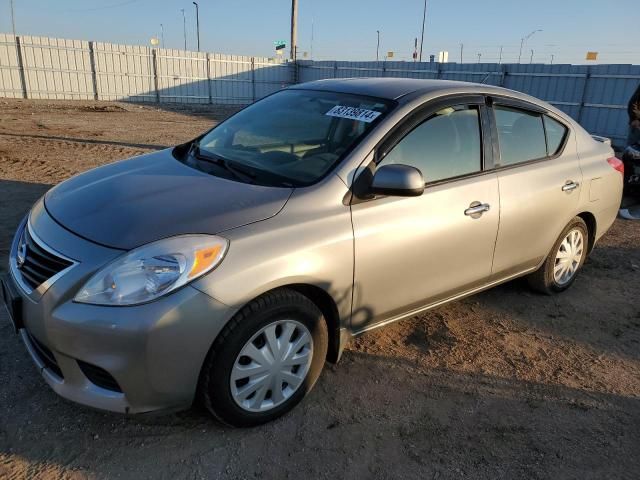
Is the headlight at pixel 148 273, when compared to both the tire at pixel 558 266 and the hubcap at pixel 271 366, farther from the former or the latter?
the tire at pixel 558 266

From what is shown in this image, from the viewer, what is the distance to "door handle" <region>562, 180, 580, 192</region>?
4.00 metres

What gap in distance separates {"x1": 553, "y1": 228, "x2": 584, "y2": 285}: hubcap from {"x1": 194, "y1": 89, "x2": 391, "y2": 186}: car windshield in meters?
2.19

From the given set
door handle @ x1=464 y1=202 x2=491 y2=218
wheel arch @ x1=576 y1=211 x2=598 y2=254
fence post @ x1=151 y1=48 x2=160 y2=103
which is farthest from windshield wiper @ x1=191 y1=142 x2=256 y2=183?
fence post @ x1=151 y1=48 x2=160 y2=103

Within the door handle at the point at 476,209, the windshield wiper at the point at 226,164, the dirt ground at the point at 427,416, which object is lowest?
the dirt ground at the point at 427,416

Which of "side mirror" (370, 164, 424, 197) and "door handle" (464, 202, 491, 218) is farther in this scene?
"door handle" (464, 202, 491, 218)

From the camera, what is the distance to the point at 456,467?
2486 millimetres

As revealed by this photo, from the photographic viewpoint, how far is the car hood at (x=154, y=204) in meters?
2.42

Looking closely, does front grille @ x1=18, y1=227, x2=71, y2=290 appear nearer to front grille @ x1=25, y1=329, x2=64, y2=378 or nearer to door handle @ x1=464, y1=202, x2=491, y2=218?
front grille @ x1=25, y1=329, x2=64, y2=378

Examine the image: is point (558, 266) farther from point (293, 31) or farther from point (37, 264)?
point (293, 31)

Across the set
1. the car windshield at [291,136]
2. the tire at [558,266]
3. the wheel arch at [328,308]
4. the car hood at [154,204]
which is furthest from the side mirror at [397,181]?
the tire at [558,266]

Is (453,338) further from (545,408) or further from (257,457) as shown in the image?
(257,457)

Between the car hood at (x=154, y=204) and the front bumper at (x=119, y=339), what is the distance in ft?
0.51

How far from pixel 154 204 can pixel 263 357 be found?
3.12 feet

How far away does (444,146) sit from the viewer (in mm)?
3303
